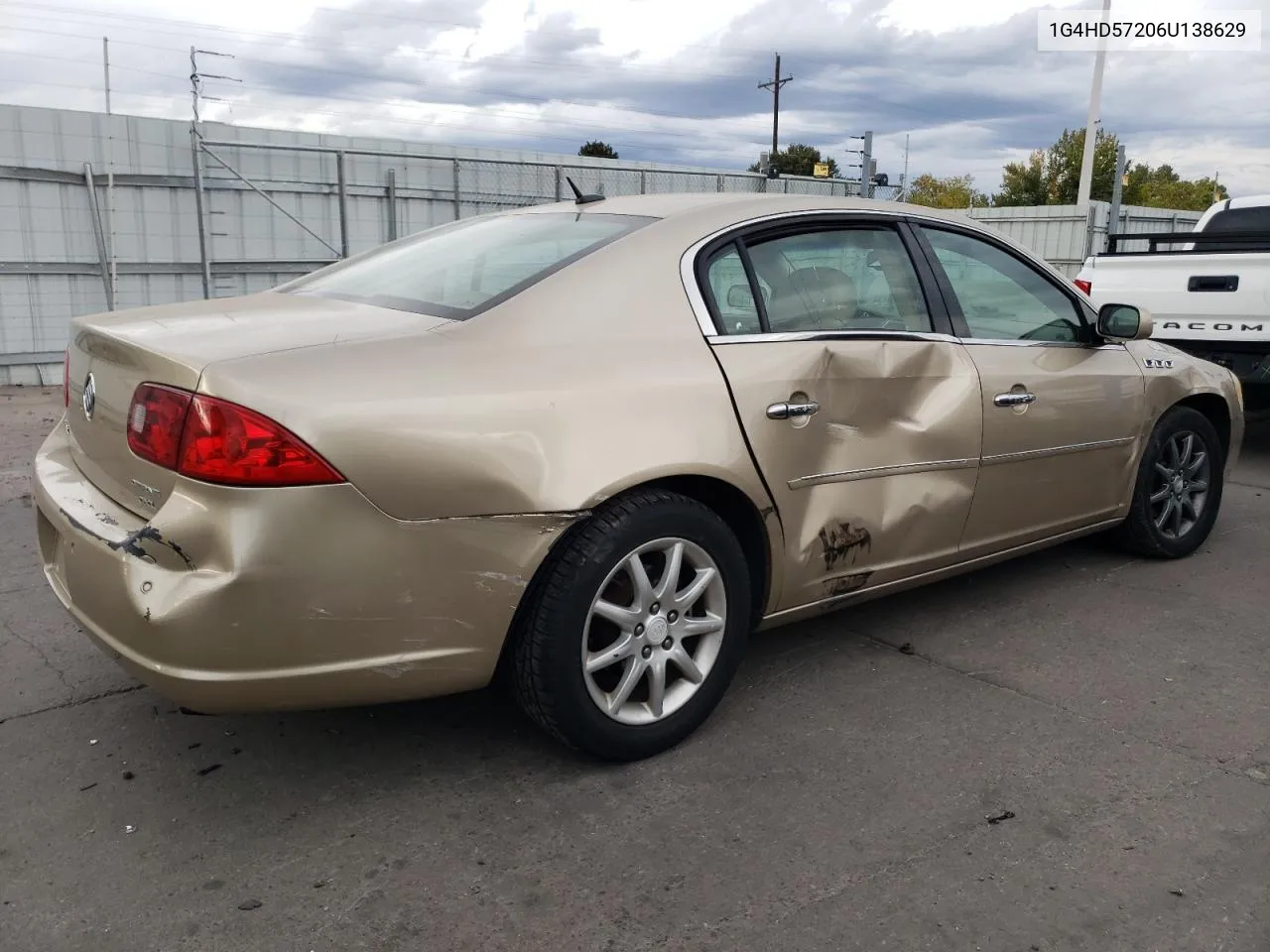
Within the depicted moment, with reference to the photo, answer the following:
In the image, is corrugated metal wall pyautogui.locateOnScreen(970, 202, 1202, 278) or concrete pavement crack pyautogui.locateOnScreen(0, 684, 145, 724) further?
corrugated metal wall pyautogui.locateOnScreen(970, 202, 1202, 278)

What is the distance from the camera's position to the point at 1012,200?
4750cm

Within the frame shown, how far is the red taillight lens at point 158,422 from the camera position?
2.47m

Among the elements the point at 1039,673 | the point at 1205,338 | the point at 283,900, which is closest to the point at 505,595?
the point at 283,900

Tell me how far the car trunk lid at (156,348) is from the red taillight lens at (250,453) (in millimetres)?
131

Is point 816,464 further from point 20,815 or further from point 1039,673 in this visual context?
point 20,815

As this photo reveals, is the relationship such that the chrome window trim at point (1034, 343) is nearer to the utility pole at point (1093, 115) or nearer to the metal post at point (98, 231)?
the metal post at point (98, 231)

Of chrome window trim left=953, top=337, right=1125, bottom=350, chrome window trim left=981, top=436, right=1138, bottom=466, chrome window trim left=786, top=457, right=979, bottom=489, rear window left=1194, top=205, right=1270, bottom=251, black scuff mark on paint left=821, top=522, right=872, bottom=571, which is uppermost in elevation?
rear window left=1194, top=205, right=1270, bottom=251

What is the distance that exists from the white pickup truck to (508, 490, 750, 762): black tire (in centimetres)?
533

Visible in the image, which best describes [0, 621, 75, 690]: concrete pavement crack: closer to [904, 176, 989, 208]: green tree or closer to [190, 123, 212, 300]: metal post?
[190, 123, 212, 300]: metal post

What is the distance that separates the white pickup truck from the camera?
6965 mm

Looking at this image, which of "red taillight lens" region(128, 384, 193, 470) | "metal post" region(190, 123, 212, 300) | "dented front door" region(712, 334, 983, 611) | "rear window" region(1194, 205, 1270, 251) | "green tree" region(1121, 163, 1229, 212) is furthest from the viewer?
"green tree" region(1121, 163, 1229, 212)

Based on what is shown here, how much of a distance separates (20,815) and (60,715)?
1.98 ft

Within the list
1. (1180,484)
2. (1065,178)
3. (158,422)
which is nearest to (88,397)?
(158,422)

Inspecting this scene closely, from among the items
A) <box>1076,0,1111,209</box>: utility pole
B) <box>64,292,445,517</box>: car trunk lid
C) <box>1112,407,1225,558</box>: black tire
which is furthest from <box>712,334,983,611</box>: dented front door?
<box>1076,0,1111,209</box>: utility pole
